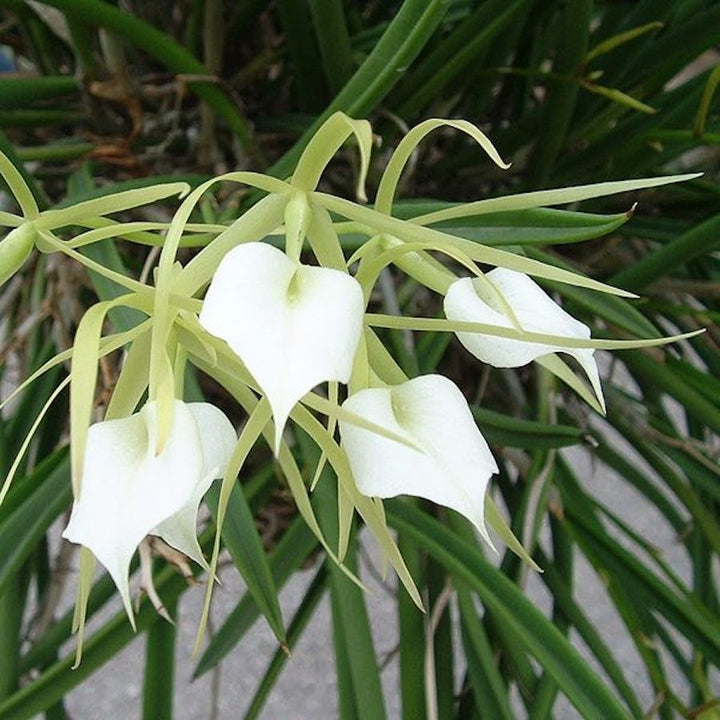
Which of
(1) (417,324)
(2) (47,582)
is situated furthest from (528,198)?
(2) (47,582)

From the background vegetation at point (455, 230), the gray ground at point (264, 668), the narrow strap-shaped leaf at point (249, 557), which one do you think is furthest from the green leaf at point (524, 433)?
the gray ground at point (264, 668)

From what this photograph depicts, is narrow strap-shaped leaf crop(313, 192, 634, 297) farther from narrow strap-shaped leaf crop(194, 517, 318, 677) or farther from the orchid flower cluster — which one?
narrow strap-shaped leaf crop(194, 517, 318, 677)

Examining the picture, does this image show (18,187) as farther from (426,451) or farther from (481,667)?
(481,667)

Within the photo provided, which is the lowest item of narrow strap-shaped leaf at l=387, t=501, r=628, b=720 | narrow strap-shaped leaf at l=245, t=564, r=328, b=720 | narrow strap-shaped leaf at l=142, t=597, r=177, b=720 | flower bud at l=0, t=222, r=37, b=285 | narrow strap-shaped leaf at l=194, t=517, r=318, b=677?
narrow strap-shaped leaf at l=245, t=564, r=328, b=720

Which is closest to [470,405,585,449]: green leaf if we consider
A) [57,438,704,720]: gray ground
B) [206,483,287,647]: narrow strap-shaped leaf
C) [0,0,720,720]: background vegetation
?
[0,0,720,720]: background vegetation

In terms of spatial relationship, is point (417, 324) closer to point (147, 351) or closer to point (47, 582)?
point (147, 351)

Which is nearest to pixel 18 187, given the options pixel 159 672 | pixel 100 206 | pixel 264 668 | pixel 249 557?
pixel 100 206
